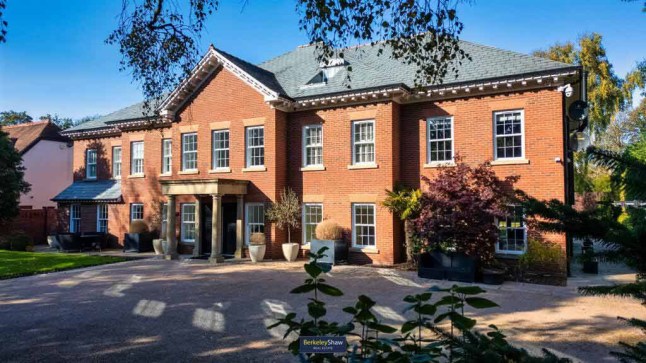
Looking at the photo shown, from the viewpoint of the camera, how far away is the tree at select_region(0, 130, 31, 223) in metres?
23.5

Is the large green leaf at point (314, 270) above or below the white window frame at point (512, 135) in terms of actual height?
below

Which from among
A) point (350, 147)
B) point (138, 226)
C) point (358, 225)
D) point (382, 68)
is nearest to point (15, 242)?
point (138, 226)

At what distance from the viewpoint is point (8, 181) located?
78.5ft

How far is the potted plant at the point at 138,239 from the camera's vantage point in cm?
2114

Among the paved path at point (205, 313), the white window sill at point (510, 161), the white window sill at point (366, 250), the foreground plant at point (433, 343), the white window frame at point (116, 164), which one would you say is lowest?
the paved path at point (205, 313)

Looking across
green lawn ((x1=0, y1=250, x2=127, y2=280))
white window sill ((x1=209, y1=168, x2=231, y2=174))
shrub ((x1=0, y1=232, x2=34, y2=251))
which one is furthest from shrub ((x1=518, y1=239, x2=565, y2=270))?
shrub ((x1=0, y1=232, x2=34, y2=251))

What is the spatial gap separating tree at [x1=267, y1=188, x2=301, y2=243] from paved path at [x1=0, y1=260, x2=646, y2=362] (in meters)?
3.20

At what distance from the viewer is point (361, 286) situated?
476 inches

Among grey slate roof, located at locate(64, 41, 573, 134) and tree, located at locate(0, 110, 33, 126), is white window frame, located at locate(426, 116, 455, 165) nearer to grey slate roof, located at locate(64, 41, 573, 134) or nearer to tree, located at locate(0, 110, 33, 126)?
grey slate roof, located at locate(64, 41, 573, 134)

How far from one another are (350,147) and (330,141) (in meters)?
0.96

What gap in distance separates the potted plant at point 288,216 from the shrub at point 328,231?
137cm

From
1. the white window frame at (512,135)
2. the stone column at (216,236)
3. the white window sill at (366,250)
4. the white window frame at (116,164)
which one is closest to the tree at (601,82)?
→ the white window frame at (512,135)

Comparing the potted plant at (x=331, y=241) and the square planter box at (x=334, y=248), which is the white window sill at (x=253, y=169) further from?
the square planter box at (x=334, y=248)

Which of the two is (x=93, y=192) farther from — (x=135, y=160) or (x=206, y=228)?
(x=206, y=228)
